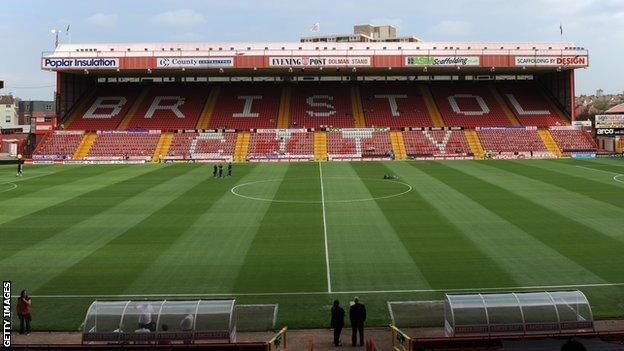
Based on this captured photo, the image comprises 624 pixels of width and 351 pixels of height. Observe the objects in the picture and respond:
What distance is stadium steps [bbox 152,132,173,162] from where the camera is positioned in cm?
6569

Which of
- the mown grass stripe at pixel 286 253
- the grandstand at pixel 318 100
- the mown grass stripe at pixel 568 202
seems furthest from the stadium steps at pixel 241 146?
the mown grass stripe at pixel 286 253

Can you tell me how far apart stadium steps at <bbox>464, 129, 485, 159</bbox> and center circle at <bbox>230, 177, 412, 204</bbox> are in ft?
83.5

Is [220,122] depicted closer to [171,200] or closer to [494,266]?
[171,200]

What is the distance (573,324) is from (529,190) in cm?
2568

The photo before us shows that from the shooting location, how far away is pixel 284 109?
75.5m

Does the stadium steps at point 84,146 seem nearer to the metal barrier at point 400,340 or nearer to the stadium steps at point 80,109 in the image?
the stadium steps at point 80,109

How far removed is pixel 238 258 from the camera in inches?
861

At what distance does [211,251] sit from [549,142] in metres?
55.7

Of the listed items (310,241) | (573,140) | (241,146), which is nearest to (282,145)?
(241,146)

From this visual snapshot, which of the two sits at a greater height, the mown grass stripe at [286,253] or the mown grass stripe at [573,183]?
the mown grass stripe at [573,183]

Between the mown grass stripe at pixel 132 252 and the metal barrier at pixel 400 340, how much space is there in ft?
27.2

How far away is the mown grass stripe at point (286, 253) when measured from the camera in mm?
18906

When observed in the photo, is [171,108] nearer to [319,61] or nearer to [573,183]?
[319,61]

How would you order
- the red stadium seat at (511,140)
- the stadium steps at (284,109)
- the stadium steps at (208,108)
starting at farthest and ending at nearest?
the stadium steps at (284,109), the stadium steps at (208,108), the red stadium seat at (511,140)
